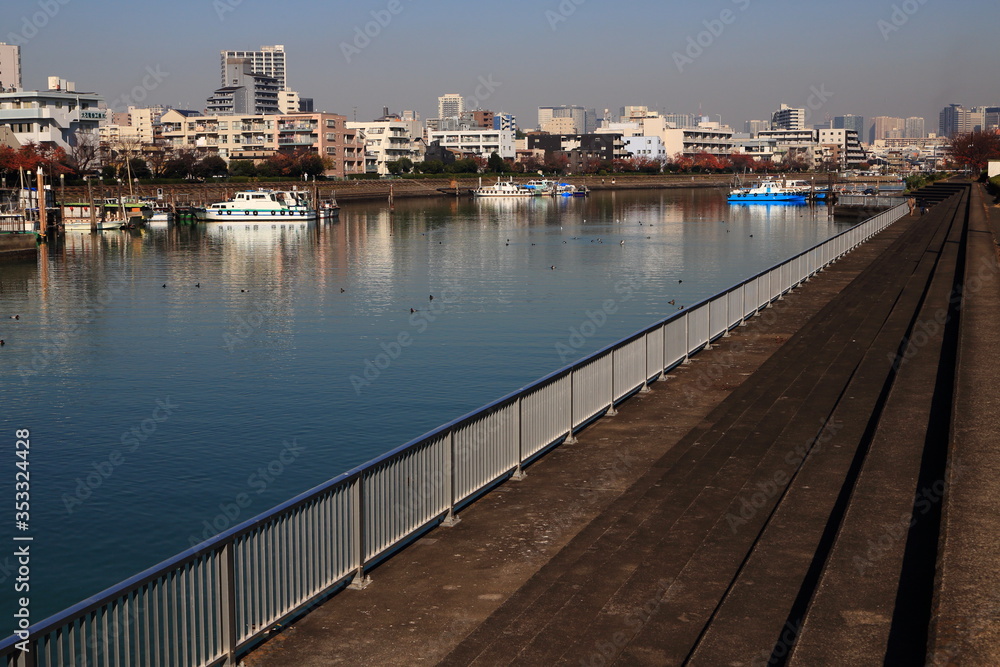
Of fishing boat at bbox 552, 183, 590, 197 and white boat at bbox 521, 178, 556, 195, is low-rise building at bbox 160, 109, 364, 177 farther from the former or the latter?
fishing boat at bbox 552, 183, 590, 197

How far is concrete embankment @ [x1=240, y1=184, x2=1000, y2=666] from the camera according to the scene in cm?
860

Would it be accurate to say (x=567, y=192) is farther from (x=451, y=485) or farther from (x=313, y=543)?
(x=313, y=543)

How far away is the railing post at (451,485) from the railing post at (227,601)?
352 cm

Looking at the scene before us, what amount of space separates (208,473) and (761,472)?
11760 millimetres

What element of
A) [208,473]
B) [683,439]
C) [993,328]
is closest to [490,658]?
[683,439]

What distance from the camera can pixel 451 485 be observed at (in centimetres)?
1177

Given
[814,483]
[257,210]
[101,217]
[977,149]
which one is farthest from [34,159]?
[977,149]

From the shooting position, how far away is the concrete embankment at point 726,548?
339 inches

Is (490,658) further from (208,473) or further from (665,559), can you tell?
(208,473)

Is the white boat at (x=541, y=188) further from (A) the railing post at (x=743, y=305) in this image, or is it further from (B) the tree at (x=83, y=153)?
(A) the railing post at (x=743, y=305)

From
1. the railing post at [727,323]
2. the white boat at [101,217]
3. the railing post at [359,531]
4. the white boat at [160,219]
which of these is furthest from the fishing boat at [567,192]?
the railing post at [359,531]

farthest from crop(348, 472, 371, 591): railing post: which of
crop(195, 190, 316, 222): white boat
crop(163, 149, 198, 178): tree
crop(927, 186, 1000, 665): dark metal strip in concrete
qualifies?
crop(163, 149, 198, 178): tree

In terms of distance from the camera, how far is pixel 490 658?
334 inches

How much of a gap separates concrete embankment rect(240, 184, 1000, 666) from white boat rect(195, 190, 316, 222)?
96100 millimetres
